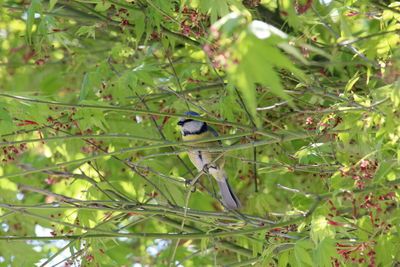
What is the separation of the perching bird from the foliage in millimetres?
143

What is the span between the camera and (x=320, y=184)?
3.69m

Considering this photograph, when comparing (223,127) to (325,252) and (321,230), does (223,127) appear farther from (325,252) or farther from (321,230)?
(325,252)

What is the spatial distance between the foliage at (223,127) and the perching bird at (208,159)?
14 cm

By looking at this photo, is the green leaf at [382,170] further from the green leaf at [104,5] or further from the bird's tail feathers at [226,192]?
the bird's tail feathers at [226,192]

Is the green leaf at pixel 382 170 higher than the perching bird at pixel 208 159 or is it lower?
higher

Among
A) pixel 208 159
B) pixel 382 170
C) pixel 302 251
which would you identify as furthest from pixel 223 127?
pixel 382 170

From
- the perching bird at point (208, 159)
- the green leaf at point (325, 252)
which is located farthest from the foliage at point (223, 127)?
the perching bird at point (208, 159)

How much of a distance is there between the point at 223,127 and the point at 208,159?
0.33 metres

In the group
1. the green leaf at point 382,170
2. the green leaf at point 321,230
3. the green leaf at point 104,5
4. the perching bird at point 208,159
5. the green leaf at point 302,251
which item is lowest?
the perching bird at point 208,159

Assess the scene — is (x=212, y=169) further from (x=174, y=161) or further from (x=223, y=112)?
(x=223, y=112)

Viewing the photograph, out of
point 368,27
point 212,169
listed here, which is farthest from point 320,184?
point 368,27

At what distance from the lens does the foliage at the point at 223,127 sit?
2.01m

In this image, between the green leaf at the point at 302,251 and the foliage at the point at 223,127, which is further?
the green leaf at the point at 302,251

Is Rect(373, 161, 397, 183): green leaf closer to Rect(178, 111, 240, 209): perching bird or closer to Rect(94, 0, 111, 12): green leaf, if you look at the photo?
Rect(94, 0, 111, 12): green leaf
